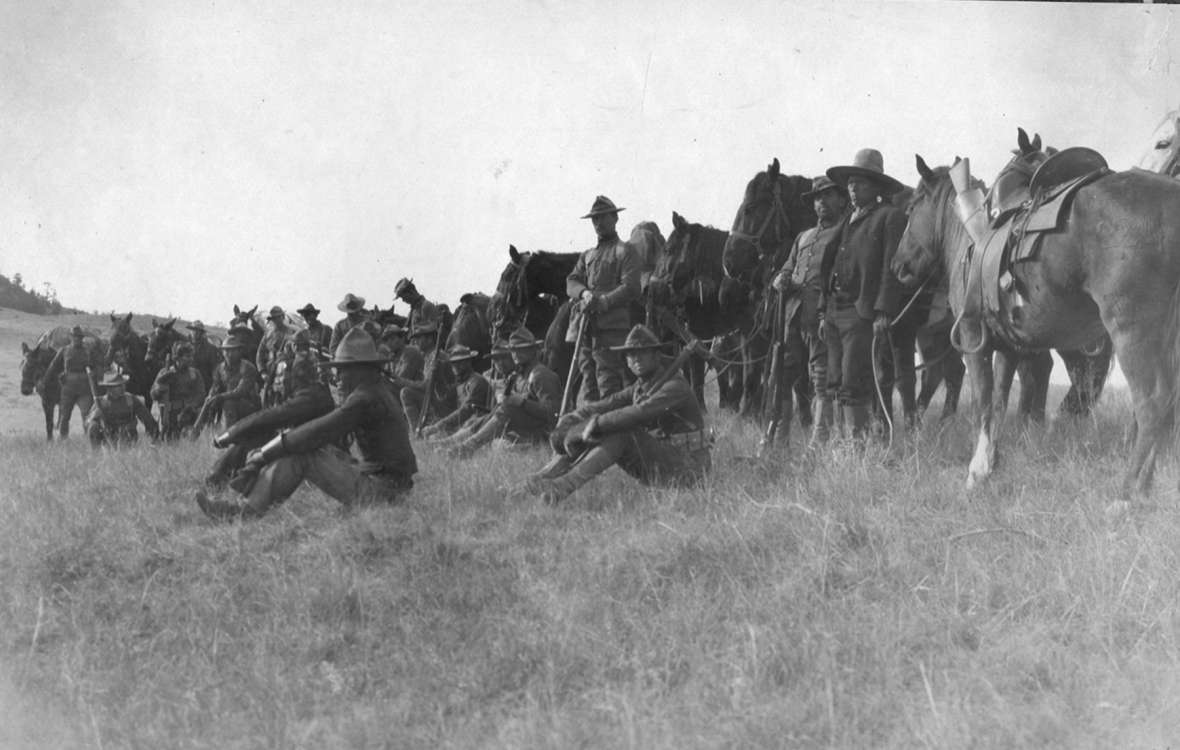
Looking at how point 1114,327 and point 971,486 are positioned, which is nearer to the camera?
point 1114,327

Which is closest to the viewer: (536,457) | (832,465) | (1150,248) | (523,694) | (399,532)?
(523,694)

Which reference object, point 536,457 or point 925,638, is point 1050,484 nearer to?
point 925,638

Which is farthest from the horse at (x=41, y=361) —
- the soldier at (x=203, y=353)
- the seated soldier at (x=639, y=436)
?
the seated soldier at (x=639, y=436)

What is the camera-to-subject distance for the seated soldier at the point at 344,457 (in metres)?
6.97

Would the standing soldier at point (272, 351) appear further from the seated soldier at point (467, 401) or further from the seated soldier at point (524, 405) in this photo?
the seated soldier at point (524, 405)

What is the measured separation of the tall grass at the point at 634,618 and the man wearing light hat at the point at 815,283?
117 cm

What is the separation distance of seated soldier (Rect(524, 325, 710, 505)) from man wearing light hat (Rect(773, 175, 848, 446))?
131 centimetres

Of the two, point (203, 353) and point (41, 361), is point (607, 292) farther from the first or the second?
point (41, 361)

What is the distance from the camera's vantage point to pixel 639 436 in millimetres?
7340

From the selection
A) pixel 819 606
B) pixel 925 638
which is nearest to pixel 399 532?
pixel 819 606

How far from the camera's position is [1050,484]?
21.6 feet

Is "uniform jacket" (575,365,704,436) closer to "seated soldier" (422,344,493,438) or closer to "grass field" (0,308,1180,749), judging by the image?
"grass field" (0,308,1180,749)

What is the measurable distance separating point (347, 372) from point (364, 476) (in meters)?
0.76

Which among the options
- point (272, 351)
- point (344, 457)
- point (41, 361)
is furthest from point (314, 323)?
point (344, 457)
